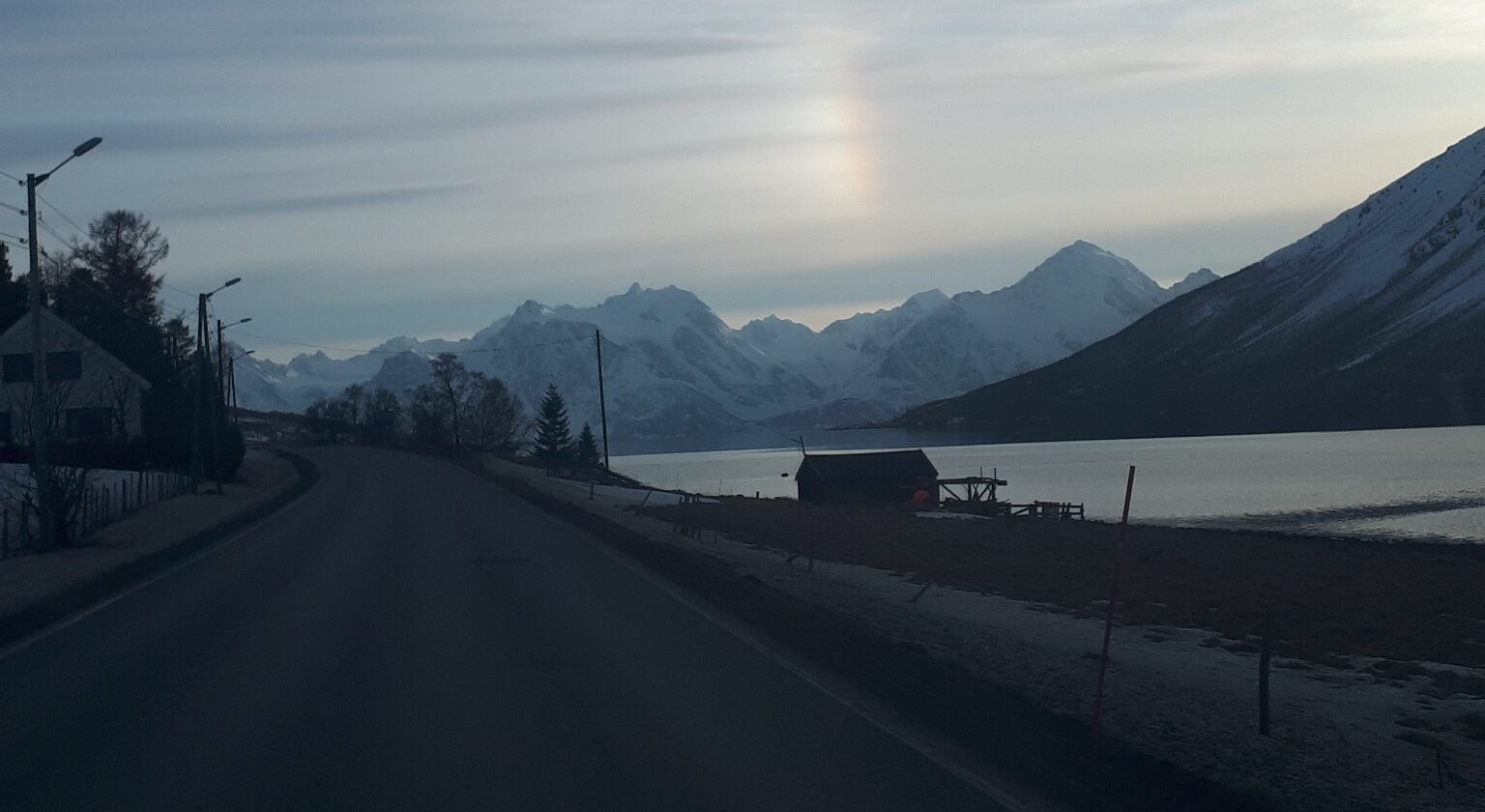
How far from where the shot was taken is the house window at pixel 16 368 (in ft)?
168

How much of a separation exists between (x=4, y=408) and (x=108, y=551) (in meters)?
38.2

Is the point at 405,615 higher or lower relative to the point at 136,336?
lower

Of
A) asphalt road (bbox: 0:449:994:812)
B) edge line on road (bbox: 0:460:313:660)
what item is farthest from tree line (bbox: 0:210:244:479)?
asphalt road (bbox: 0:449:994:812)

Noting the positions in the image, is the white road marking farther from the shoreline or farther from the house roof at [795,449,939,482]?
the house roof at [795,449,939,482]

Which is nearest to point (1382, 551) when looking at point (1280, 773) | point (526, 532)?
point (526, 532)

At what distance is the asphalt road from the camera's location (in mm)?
7109

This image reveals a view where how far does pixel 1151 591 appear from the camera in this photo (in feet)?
74.0

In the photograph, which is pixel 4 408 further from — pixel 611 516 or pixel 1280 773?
pixel 1280 773

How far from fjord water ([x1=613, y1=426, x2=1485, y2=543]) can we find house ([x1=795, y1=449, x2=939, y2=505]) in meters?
4.89

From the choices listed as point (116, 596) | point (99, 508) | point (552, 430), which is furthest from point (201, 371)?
point (552, 430)

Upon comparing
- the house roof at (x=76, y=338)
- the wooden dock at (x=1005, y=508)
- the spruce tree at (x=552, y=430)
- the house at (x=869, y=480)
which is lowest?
the wooden dock at (x=1005, y=508)

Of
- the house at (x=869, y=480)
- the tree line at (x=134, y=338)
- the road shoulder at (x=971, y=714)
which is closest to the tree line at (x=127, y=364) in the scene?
the tree line at (x=134, y=338)

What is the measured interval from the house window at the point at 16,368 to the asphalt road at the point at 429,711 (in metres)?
39.3

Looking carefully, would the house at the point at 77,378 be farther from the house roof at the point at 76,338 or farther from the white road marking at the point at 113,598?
the white road marking at the point at 113,598
